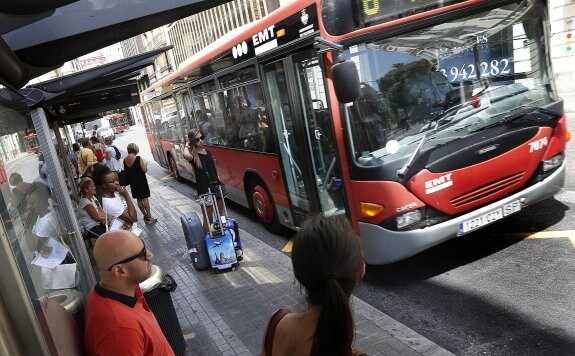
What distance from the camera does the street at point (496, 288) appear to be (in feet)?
11.7

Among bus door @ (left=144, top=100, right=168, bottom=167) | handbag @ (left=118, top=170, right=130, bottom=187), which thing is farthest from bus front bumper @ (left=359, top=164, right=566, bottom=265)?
bus door @ (left=144, top=100, right=168, bottom=167)

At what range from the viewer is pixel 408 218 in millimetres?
4348

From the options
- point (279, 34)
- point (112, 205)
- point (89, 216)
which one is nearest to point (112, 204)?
point (112, 205)

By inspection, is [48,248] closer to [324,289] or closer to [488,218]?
[324,289]

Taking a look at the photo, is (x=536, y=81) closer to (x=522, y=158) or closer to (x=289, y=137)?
(x=522, y=158)

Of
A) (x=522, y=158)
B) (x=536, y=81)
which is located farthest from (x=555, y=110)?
(x=522, y=158)

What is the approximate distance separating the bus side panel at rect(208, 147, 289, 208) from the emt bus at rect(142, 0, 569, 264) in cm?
124

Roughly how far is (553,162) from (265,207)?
401 cm

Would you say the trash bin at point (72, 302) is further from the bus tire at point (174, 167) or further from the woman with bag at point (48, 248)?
the bus tire at point (174, 167)

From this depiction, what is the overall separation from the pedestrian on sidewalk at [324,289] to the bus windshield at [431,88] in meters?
2.89

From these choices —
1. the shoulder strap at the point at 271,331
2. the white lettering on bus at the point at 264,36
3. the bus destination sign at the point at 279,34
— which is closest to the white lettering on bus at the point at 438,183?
the bus destination sign at the point at 279,34

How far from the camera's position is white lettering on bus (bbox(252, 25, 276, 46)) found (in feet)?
18.4

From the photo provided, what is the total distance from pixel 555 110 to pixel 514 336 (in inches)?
101

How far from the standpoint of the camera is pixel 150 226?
927 centimetres
